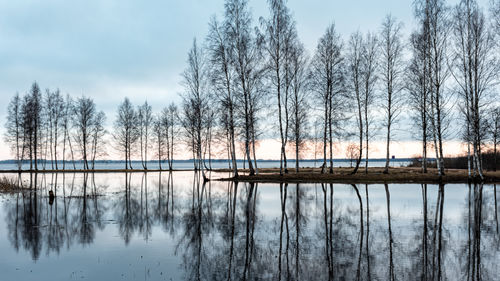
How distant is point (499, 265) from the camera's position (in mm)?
7973

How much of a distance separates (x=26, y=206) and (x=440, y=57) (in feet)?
115

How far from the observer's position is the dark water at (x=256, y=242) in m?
7.80

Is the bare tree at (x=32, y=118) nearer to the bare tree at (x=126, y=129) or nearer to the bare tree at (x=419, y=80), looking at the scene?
the bare tree at (x=126, y=129)

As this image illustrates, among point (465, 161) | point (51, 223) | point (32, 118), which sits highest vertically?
point (32, 118)

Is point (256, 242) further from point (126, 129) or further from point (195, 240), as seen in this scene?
point (126, 129)

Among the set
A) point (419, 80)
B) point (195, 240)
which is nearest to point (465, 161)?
point (419, 80)

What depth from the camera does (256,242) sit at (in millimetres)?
10492

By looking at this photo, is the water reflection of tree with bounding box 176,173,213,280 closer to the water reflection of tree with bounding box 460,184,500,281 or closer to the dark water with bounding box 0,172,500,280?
the dark water with bounding box 0,172,500,280

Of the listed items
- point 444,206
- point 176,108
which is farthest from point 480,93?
point 176,108

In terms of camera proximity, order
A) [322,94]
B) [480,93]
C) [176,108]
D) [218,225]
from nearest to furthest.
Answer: [218,225] < [480,93] < [322,94] < [176,108]

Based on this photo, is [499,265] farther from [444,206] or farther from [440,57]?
[440,57]

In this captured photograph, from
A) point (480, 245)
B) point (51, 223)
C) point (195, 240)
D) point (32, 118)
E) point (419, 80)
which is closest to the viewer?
point (480, 245)

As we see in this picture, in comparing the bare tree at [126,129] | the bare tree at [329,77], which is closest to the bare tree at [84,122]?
the bare tree at [126,129]

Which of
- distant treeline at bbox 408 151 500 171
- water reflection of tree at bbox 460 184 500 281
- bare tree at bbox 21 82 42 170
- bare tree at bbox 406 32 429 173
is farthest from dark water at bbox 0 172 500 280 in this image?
bare tree at bbox 21 82 42 170
